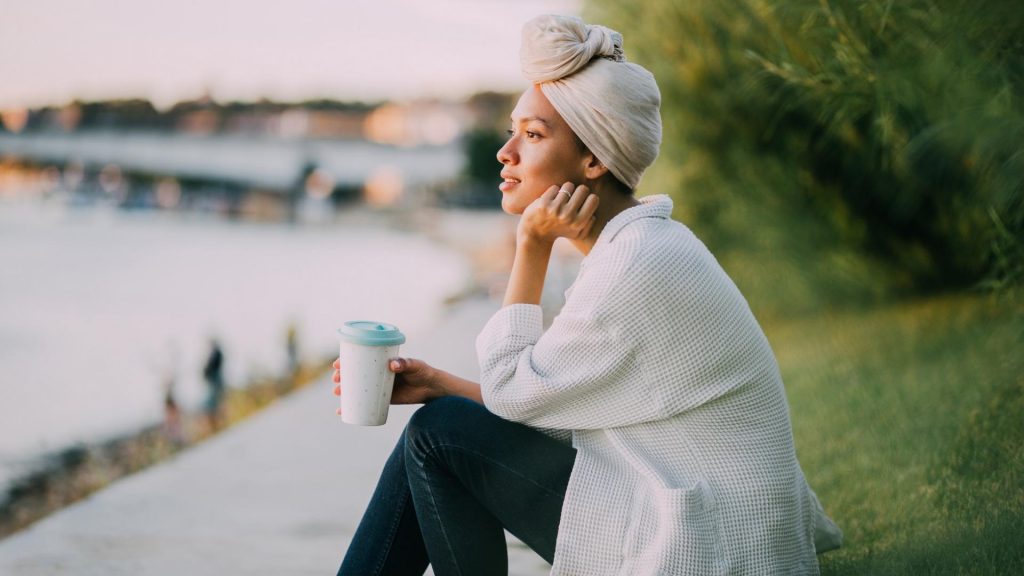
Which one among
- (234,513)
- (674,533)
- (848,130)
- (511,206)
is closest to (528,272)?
(511,206)

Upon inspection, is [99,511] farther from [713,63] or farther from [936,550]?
[713,63]

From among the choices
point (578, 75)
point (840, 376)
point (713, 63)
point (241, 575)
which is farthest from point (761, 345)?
point (713, 63)

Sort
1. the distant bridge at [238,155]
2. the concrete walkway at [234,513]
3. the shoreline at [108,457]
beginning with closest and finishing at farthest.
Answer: the concrete walkway at [234,513] < the shoreline at [108,457] < the distant bridge at [238,155]

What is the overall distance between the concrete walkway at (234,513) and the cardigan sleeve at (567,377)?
1.28 metres

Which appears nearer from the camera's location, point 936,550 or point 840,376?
point 936,550

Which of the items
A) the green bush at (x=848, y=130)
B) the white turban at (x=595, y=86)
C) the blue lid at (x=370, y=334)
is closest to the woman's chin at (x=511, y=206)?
the white turban at (x=595, y=86)

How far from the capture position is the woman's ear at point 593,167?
2.05m

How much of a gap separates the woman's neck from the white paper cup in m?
0.43

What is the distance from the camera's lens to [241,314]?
2345 cm

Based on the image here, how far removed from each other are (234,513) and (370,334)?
210 cm

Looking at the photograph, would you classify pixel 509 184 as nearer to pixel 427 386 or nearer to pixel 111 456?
pixel 427 386

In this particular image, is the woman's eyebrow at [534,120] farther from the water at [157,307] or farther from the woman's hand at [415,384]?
the water at [157,307]

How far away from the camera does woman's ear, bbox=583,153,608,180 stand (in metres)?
2.05

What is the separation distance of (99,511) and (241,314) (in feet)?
65.9
